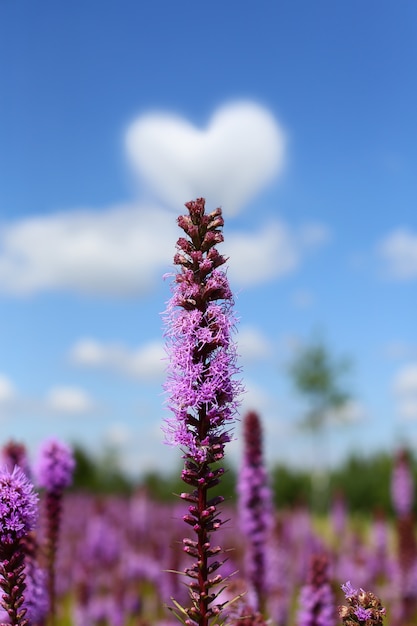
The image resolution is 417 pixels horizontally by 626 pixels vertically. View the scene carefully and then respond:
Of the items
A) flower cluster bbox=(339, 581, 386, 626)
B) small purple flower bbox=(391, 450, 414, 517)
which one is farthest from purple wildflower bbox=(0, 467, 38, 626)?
small purple flower bbox=(391, 450, 414, 517)

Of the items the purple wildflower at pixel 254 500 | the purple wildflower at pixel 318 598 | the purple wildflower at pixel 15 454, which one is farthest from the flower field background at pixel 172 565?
the purple wildflower at pixel 15 454

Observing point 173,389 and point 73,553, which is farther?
point 73,553

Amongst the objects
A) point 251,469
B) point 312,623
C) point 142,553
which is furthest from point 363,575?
point 312,623

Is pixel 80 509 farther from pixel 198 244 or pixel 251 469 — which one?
pixel 198 244

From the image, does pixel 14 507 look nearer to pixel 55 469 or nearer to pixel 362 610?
pixel 362 610

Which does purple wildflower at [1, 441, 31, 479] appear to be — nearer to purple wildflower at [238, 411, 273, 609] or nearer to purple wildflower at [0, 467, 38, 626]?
purple wildflower at [0, 467, 38, 626]

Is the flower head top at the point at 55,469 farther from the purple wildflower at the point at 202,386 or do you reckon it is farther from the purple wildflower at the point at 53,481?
the purple wildflower at the point at 202,386
